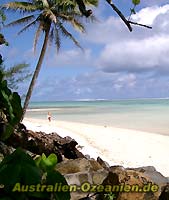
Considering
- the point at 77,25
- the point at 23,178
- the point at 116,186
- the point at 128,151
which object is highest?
the point at 77,25

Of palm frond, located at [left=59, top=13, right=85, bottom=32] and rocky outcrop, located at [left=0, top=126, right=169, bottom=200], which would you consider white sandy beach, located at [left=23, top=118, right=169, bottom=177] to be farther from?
rocky outcrop, located at [left=0, top=126, right=169, bottom=200]

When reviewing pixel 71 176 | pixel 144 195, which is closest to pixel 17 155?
pixel 71 176

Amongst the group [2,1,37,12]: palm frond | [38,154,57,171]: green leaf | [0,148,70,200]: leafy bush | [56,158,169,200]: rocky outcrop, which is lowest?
[0,148,70,200]: leafy bush

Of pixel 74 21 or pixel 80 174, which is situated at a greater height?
pixel 74 21

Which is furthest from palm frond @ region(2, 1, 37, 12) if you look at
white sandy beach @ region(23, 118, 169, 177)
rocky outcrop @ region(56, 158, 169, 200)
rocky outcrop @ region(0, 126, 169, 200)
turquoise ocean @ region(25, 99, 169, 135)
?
rocky outcrop @ region(56, 158, 169, 200)

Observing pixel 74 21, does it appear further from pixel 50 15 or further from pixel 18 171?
pixel 18 171

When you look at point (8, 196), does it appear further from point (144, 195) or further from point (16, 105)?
point (144, 195)

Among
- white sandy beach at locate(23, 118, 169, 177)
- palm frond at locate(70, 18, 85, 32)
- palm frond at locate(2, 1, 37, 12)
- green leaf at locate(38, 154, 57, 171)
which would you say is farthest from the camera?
palm frond at locate(70, 18, 85, 32)

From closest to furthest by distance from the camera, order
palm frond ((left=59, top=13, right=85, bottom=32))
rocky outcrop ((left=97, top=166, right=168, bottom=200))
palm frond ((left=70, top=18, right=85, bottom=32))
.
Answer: rocky outcrop ((left=97, top=166, right=168, bottom=200))
palm frond ((left=59, top=13, right=85, bottom=32))
palm frond ((left=70, top=18, right=85, bottom=32))

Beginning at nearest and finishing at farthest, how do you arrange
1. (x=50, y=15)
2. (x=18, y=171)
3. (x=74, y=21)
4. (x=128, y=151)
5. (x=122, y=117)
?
(x=18, y=171) < (x=128, y=151) < (x=50, y=15) < (x=74, y=21) < (x=122, y=117)

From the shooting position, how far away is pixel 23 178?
115 centimetres

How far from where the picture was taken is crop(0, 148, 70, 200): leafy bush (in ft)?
3.76

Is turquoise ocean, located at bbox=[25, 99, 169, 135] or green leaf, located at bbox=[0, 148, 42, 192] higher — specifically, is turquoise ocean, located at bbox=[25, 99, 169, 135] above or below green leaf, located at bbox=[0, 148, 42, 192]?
above

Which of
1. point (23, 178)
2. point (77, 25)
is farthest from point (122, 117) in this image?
point (23, 178)
